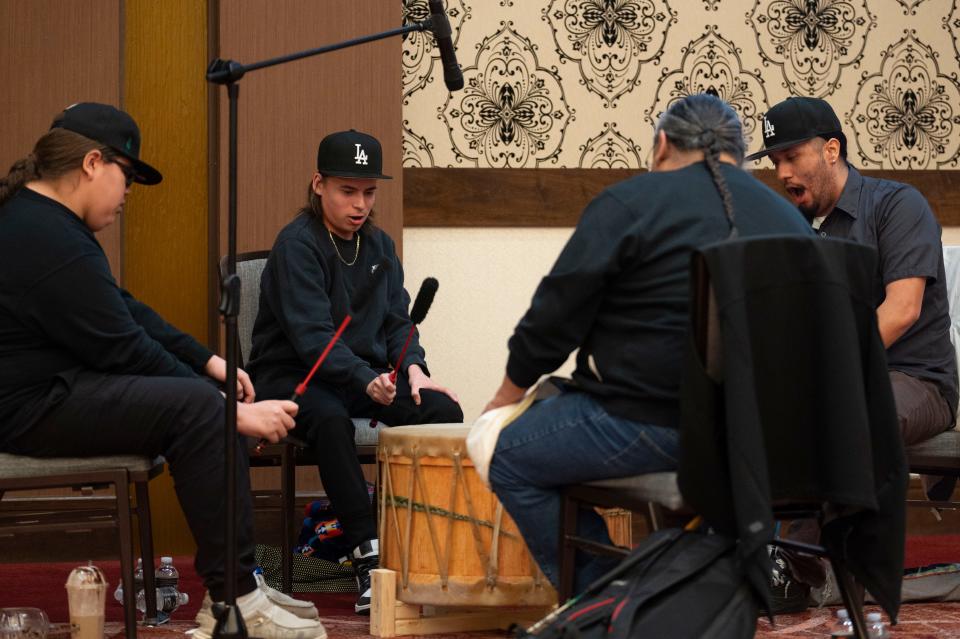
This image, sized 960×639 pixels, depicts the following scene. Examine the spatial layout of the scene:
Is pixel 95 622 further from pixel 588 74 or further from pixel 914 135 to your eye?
pixel 914 135

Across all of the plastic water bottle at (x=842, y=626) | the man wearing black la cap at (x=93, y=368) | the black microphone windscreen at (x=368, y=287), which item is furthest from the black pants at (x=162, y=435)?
the plastic water bottle at (x=842, y=626)

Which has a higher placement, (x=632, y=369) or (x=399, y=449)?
(x=632, y=369)

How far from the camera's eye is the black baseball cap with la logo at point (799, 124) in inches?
126

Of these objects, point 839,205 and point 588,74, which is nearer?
point 839,205

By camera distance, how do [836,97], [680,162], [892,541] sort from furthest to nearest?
[836,97], [680,162], [892,541]

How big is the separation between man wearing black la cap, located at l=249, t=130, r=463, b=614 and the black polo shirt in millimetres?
1221

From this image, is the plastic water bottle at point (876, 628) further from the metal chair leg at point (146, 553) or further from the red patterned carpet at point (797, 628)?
the metal chair leg at point (146, 553)

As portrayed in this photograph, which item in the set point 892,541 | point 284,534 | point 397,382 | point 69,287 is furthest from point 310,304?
point 892,541

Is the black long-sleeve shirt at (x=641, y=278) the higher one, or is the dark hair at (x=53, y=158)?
the dark hair at (x=53, y=158)

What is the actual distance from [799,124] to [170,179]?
205cm

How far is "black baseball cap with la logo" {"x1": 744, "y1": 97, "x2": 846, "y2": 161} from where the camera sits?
3.21 meters

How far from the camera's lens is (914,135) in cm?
454

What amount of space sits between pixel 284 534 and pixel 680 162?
1.64 m

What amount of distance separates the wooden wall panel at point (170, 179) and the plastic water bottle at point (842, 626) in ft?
7.04
